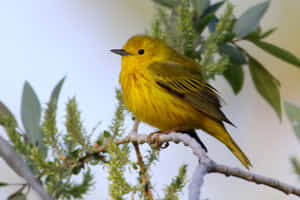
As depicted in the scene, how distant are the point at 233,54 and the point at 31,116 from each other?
781 millimetres

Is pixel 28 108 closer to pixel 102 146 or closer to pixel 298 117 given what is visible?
pixel 102 146

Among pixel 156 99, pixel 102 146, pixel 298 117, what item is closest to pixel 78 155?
pixel 102 146

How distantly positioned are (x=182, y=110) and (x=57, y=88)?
0.66m

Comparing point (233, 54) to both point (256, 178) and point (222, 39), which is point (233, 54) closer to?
point (222, 39)

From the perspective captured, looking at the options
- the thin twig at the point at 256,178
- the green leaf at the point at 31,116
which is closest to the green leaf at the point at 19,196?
the green leaf at the point at 31,116

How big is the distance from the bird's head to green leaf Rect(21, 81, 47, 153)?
75cm

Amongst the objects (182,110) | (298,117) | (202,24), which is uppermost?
(202,24)

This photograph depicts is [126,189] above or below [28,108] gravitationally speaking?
below

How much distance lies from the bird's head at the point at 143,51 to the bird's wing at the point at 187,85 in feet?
0.23

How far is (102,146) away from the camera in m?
0.96

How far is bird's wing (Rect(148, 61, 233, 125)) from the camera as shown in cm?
158

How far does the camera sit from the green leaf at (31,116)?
979 millimetres

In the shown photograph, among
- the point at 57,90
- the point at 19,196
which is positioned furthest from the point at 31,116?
the point at 19,196

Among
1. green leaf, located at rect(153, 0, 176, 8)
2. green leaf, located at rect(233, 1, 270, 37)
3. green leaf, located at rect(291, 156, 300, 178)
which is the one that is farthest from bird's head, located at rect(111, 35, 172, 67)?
green leaf, located at rect(291, 156, 300, 178)
